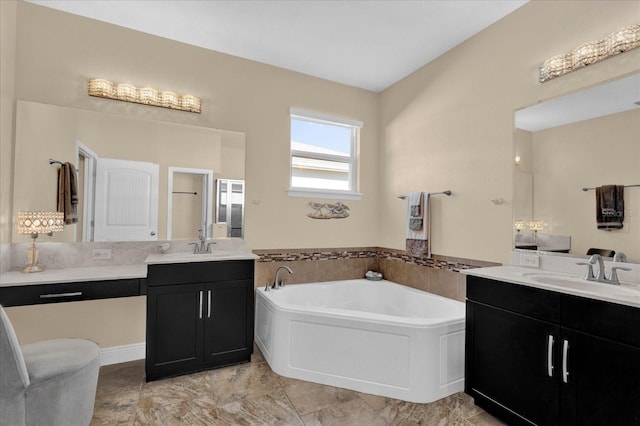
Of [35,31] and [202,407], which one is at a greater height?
[35,31]

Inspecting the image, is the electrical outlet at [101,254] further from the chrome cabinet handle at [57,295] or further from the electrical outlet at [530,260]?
the electrical outlet at [530,260]

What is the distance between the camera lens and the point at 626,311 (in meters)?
1.41

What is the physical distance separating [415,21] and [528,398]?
272cm

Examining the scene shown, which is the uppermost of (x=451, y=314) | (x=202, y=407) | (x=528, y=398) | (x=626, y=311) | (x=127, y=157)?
(x=127, y=157)

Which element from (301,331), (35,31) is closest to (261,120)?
(35,31)

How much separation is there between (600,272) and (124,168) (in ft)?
11.4

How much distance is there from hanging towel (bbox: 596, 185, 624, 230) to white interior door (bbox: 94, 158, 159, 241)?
3280 millimetres

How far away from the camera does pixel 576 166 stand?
2.09 m

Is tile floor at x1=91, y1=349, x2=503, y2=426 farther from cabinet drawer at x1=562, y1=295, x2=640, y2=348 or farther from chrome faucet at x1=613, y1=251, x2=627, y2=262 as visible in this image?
chrome faucet at x1=613, y1=251, x2=627, y2=262

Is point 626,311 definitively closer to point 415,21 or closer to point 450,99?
point 450,99

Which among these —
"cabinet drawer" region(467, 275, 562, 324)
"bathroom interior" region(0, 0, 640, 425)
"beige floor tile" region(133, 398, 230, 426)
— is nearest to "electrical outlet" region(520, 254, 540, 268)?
"bathroom interior" region(0, 0, 640, 425)

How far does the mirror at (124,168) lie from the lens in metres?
2.41

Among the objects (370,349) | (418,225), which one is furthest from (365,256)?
(370,349)

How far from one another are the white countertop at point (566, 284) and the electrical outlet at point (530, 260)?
1.4 inches
